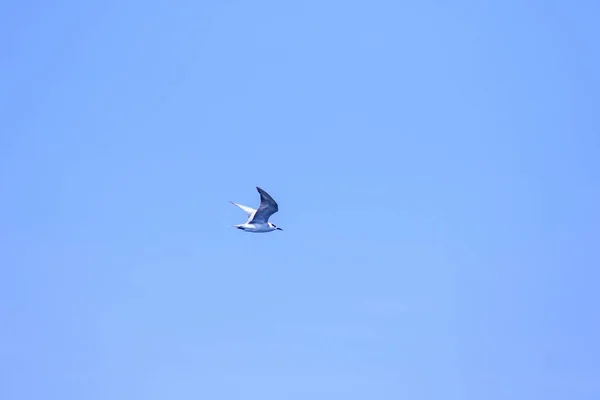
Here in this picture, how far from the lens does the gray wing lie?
6649 cm

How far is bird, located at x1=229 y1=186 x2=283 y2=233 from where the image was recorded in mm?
67312

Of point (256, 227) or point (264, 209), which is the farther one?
point (256, 227)

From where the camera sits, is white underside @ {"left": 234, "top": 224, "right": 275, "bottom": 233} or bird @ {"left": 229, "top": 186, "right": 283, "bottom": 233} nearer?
bird @ {"left": 229, "top": 186, "right": 283, "bottom": 233}

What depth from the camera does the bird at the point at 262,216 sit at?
221 ft

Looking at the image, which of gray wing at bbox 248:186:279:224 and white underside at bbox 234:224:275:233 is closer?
gray wing at bbox 248:186:279:224

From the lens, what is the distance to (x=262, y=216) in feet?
232

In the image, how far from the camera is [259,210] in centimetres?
6925

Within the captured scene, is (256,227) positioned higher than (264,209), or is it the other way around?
(256,227)

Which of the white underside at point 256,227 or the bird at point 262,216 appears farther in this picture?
the white underside at point 256,227

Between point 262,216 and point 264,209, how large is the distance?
1.65m

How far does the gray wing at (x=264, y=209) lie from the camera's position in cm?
6649
